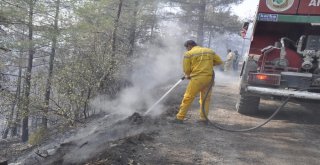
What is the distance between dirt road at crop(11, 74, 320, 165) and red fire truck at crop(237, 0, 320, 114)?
0.74m

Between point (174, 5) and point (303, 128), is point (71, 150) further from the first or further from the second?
point (174, 5)

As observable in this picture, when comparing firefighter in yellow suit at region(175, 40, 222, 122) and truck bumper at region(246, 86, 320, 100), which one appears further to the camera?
firefighter in yellow suit at region(175, 40, 222, 122)

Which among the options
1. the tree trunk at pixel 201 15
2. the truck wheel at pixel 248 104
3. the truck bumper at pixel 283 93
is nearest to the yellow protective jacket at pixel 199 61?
the truck bumper at pixel 283 93

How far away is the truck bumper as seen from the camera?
6805mm

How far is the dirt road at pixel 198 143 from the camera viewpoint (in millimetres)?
5434

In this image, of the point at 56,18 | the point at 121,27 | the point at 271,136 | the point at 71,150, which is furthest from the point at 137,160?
the point at 121,27

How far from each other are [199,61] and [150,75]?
13.9m

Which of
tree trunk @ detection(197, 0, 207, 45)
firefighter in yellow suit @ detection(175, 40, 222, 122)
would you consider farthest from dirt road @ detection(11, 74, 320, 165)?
tree trunk @ detection(197, 0, 207, 45)

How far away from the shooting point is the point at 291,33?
909 cm

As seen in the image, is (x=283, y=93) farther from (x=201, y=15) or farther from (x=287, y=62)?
(x=201, y=15)

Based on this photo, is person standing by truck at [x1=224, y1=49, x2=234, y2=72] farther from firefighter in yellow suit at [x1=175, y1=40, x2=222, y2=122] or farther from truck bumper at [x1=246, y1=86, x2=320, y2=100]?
firefighter in yellow suit at [x1=175, y1=40, x2=222, y2=122]

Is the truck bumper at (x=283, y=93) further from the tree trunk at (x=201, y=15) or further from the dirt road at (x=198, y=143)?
the tree trunk at (x=201, y=15)

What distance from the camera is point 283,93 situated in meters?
6.98

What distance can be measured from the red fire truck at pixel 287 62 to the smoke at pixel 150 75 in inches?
98.6
